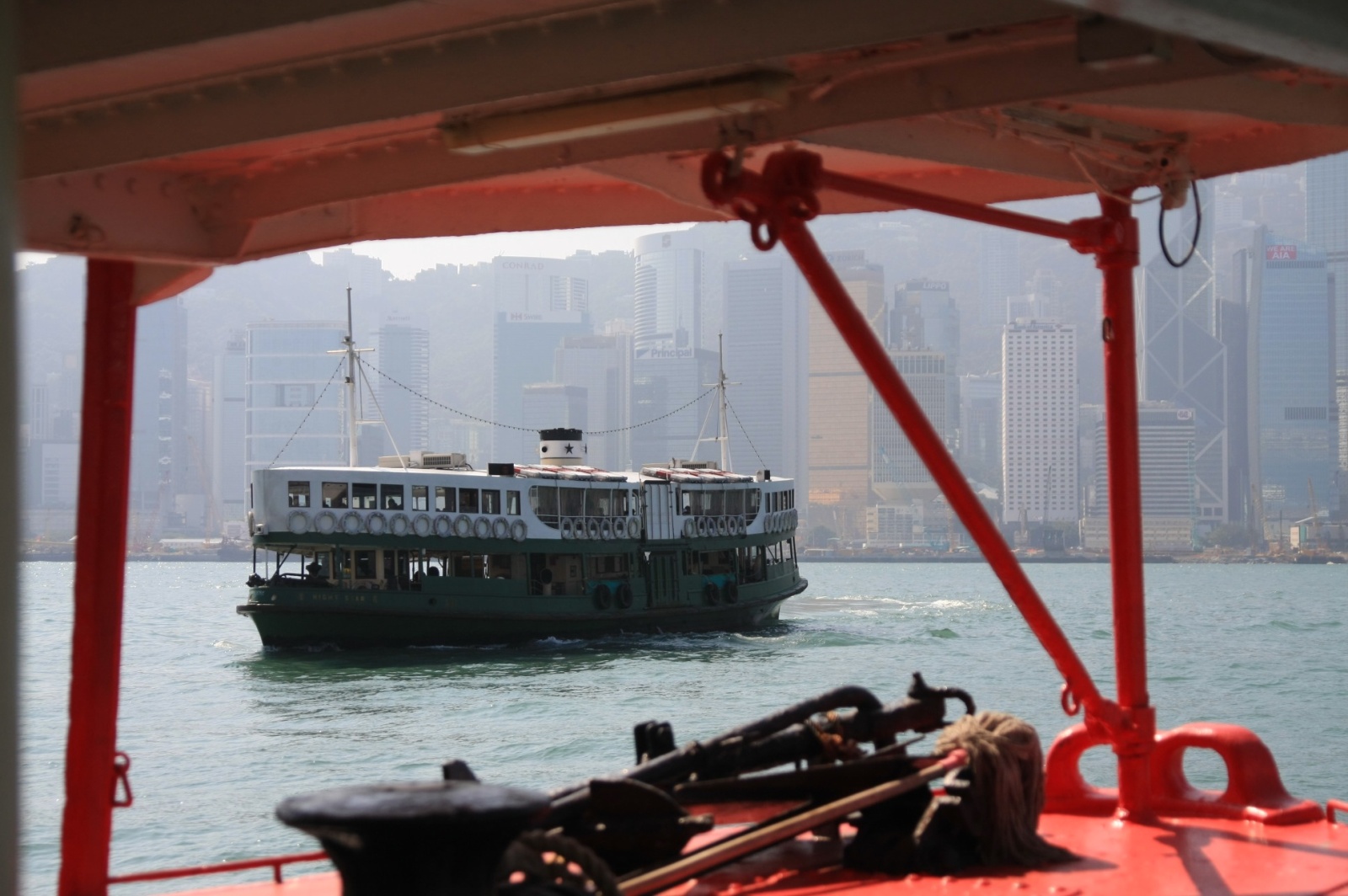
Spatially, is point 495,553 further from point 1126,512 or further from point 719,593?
point 1126,512

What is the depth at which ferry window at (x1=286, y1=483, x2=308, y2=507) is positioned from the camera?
3744cm

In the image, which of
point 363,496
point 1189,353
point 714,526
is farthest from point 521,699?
point 1189,353

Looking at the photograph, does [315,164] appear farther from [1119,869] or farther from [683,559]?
[683,559]

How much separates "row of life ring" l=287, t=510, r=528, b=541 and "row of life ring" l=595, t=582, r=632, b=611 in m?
4.04

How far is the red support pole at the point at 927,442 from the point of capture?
5.27 meters

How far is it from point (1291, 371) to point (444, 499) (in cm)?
16115

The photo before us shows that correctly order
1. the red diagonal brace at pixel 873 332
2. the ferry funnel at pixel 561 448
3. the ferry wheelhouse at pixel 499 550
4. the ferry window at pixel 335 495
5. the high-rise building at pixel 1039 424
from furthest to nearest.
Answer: the high-rise building at pixel 1039 424
the ferry funnel at pixel 561 448
the ferry window at pixel 335 495
the ferry wheelhouse at pixel 499 550
the red diagonal brace at pixel 873 332

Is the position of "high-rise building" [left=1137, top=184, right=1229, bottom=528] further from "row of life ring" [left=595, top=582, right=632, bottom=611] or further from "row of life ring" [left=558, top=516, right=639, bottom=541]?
"row of life ring" [left=595, top=582, right=632, bottom=611]

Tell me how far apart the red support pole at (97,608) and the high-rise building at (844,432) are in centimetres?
16241

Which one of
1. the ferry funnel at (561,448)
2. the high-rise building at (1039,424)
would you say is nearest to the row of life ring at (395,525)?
the ferry funnel at (561,448)

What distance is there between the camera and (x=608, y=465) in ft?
642

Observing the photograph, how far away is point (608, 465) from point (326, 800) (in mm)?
193137

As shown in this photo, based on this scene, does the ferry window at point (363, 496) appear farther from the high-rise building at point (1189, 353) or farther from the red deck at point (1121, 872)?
the high-rise building at point (1189, 353)

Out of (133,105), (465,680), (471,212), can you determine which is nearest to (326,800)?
(133,105)
